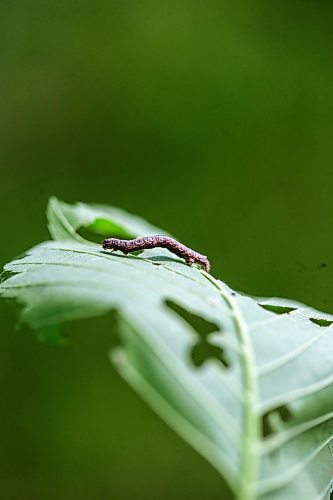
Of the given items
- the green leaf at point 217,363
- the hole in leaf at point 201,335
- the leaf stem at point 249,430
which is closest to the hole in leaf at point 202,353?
the hole in leaf at point 201,335

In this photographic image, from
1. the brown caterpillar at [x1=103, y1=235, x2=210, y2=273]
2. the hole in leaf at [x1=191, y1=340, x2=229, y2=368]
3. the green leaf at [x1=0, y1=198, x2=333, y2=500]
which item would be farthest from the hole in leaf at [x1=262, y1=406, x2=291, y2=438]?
the hole in leaf at [x1=191, y1=340, x2=229, y2=368]

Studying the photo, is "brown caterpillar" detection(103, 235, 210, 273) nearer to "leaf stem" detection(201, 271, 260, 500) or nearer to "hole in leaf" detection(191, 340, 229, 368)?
"leaf stem" detection(201, 271, 260, 500)

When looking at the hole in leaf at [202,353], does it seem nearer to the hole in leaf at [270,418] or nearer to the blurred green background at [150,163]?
the blurred green background at [150,163]

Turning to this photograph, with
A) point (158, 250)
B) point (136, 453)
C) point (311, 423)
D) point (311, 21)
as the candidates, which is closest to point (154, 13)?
point (311, 21)

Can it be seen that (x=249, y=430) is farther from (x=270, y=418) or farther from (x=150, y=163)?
(x=150, y=163)

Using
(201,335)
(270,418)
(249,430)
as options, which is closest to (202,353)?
(201,335)

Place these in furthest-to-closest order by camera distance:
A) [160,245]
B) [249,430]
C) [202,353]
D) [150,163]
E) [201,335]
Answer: [150,163], [202,353], [201,335], [160,245], [249,430]

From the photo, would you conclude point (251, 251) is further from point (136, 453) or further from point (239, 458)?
point (239, 458)
